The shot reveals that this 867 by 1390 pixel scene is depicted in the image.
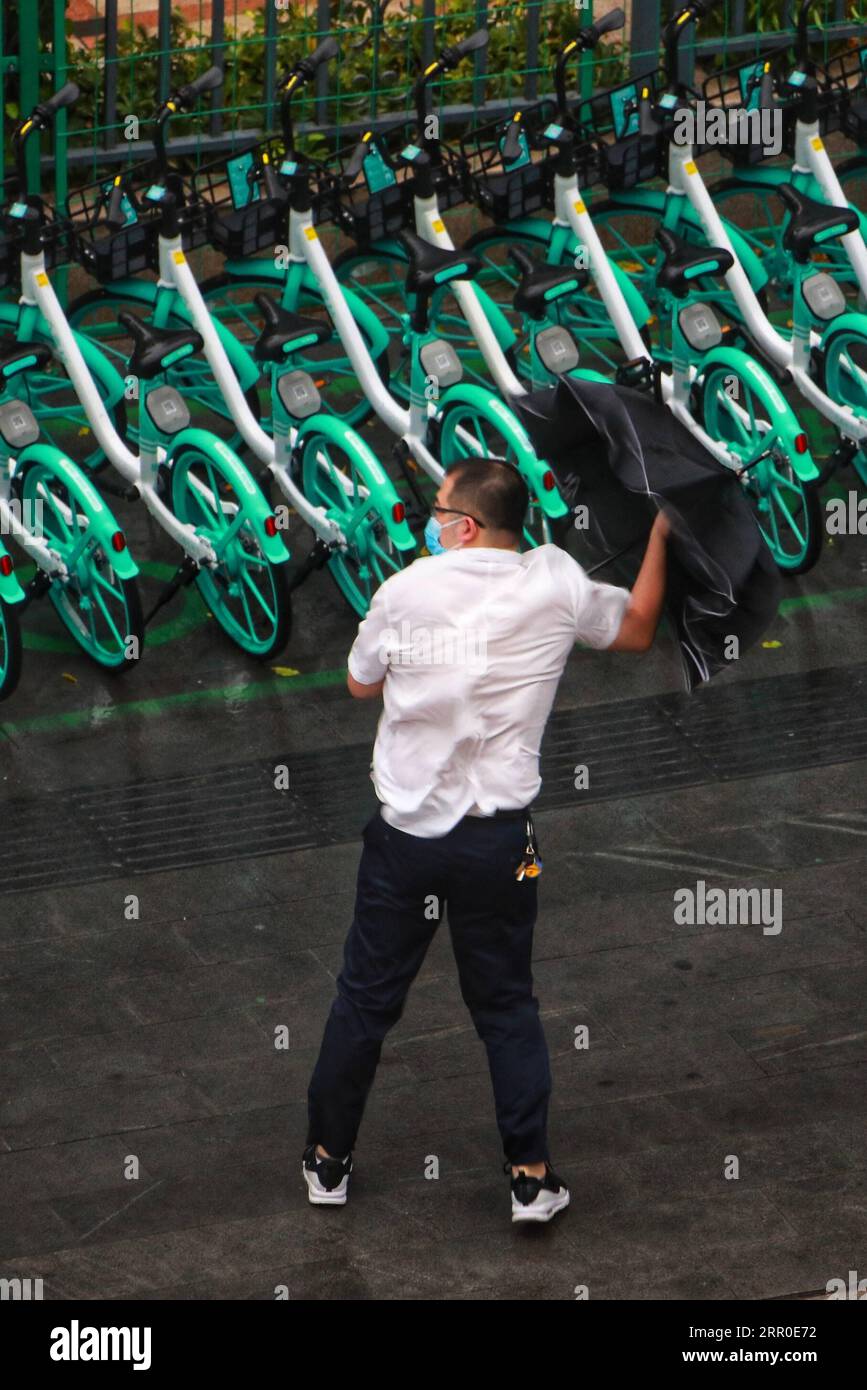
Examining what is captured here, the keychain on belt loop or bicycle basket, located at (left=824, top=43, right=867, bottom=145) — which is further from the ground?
bicycle basket, located at (left=824, top=43, right=867, bottom=145)

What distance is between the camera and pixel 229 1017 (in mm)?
7227

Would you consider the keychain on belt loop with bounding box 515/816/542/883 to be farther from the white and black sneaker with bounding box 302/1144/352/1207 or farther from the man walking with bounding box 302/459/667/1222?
the white and black sneaker with bounding box 302/1144/352/1207

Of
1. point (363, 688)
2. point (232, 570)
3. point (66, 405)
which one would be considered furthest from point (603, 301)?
point (363, 688)

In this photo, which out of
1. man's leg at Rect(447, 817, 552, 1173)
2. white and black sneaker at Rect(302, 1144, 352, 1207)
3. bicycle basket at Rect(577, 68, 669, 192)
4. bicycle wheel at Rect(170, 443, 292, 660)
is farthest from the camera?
bicycle basket at Rect(577, 68, 669, 192)

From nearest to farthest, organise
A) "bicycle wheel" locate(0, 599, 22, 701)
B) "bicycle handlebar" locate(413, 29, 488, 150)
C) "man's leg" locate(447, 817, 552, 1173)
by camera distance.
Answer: "man's leg" locate(447, 817, 552, 1173)
"bicycle wheel" locate(0, 599, 22, 701)
"bicycle handlebar" locate(413, 29, 488, 150)

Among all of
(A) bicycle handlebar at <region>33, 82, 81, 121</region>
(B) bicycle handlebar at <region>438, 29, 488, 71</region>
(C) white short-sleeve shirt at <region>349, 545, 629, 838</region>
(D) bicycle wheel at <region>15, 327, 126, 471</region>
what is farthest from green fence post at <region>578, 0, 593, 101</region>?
(C) white short-sleeve shirt at <region>349, 545, 629, 838</region>

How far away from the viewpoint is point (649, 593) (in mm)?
6113

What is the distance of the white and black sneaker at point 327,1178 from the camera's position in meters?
6.36

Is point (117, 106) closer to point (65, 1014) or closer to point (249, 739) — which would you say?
point (249, 739)

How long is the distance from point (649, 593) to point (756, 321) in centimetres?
422

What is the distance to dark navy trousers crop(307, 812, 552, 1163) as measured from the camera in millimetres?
6043

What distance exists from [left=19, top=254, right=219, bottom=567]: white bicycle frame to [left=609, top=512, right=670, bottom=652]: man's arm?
10.6 feet

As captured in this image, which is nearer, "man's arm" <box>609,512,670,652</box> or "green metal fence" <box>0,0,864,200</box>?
"man's arm" <box>609,512,670,652</box>

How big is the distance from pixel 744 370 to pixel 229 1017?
3574mm
